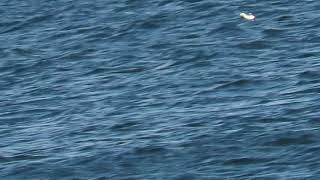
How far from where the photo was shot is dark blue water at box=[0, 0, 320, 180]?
87.2 ft

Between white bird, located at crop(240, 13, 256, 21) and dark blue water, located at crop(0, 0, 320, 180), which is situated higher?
dark blue water, located at crop(0, 0, 320, 180)

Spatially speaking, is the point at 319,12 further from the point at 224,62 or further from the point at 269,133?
the point at 269,133

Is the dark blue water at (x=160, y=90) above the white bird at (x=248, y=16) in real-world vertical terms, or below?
above

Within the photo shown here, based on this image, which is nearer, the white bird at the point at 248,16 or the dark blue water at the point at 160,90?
the dark blue water at the point at 160,90

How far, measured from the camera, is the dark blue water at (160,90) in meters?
26.6

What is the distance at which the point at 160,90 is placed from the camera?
3184 centimetres

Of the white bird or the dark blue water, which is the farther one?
the white bird

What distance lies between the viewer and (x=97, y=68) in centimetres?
3478

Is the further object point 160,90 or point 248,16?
point 248,16

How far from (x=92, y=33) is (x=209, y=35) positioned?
4172 millimetres

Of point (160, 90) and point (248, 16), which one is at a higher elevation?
point (160, 90)

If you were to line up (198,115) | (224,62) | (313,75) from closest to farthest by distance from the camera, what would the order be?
(198,115), (313,75), (224,62)

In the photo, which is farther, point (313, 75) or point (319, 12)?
point (319, 12)

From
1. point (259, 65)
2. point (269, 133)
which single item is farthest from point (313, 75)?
point (269, 133)
